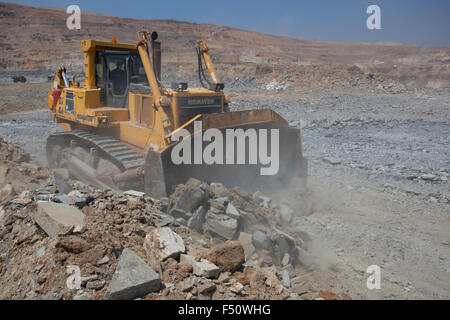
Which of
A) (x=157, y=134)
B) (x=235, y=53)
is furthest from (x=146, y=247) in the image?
(x=235, y=53)

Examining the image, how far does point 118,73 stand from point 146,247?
4.10 m

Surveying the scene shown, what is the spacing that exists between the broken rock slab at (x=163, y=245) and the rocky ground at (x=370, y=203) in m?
0.10

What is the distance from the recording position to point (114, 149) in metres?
5.95

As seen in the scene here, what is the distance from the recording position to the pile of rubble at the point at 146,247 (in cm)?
303

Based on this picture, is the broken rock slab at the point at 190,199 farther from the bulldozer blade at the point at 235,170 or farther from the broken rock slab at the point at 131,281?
the broken rock slab at the point at 131,281

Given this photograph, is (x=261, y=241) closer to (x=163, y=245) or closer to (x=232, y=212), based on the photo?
(x=232, y=212)

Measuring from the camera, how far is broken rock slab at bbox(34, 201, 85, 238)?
360cm

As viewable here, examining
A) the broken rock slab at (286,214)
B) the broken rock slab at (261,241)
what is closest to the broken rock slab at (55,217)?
the broken rock slab at (261,241)

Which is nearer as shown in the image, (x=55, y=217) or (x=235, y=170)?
(x=55, y=217)

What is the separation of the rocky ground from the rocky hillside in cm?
1193

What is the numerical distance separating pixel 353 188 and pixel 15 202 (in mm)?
5467

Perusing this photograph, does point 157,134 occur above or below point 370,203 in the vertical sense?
above

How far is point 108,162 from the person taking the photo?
6137mm

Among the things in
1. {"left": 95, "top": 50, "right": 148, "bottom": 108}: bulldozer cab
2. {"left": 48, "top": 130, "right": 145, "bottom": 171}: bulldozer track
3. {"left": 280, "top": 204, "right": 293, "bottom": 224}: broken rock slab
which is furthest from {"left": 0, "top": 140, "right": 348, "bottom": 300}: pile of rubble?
{"left": 95, "top": 50, "right": 148, "bottom": 108}: bulldozer cab
